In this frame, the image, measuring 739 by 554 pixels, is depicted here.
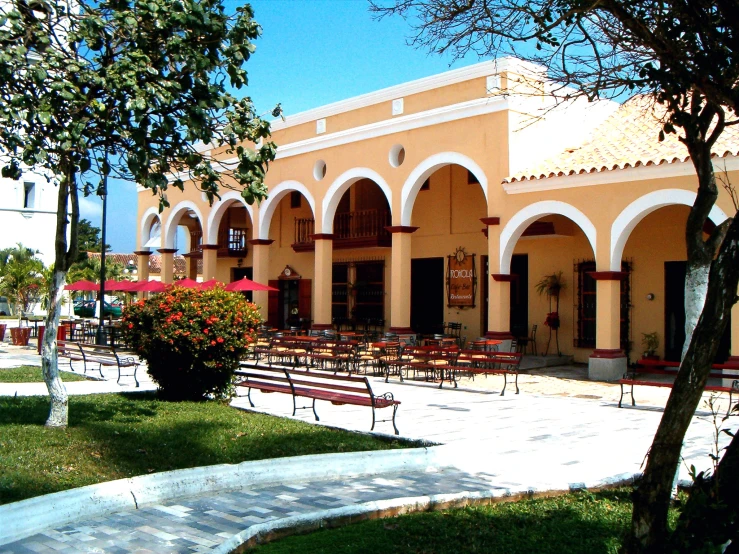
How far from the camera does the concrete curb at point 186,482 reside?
547 cm

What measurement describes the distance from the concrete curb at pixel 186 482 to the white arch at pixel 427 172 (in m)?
11.8

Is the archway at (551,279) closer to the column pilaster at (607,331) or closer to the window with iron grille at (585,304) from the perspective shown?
the window with iron grille at (585,304)

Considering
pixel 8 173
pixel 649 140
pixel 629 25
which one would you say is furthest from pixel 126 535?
pixel 649 140

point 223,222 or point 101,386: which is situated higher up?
point 223,222

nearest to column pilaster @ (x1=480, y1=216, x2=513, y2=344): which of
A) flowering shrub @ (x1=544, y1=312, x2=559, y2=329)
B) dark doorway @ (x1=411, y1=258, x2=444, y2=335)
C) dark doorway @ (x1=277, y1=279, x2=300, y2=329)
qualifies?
flowering shrub @ (x1=544, y1=312, x2=559, y2=329)

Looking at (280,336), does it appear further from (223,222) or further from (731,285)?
(731,285)

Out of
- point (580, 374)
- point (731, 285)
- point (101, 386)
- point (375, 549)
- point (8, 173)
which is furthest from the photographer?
point (580, 374)

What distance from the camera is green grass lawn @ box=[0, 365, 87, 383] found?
1355 cm

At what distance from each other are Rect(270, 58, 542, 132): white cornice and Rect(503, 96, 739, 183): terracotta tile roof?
2307 millimetres

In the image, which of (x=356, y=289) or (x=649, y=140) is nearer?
(x=649, y=140)

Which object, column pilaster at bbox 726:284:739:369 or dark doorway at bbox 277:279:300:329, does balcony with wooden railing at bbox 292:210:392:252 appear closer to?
dark doorway at bbox 277:279:300:329

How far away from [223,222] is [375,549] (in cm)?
2593

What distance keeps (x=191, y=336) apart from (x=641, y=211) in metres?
9.82

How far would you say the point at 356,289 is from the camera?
24750mm
